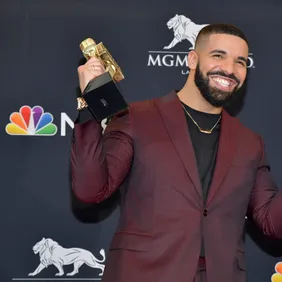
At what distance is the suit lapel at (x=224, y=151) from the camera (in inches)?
81.4

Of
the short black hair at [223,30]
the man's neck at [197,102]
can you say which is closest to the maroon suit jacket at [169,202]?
the man's neck at [197,102]

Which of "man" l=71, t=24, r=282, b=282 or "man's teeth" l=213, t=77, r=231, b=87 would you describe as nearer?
"man" l=71, t=24, r=282, b=282

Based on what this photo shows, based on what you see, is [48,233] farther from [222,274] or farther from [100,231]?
[222,274]

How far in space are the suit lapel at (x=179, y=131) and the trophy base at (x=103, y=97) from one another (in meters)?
0.39

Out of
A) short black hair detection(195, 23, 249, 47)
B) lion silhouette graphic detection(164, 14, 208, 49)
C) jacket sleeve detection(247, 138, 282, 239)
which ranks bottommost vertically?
jacket sleeve detection(247, 138, 282, 239)

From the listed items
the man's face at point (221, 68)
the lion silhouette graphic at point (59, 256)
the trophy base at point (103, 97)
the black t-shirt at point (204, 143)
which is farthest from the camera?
the lion silhouette graphic at point (59, 256)

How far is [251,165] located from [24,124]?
3.83ft

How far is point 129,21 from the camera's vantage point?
9.78ft

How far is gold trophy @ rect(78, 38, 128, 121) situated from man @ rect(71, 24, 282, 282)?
0.24 ft

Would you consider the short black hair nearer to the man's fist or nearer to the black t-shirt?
the black t-shirt

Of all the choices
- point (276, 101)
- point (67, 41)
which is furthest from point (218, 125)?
point (67, 41)

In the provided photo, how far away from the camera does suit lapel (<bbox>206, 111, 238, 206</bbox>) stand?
207 centimetres

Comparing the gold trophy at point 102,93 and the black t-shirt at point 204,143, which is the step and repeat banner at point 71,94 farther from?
the gold trophy at point 102,93

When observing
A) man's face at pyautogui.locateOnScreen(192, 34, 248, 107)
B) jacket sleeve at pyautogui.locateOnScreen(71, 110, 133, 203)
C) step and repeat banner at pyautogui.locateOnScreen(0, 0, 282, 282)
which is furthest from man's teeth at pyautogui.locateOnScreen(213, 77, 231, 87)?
step and repeat banner at pyautogui.locateOnScreen(0, 0, 282, 282)
